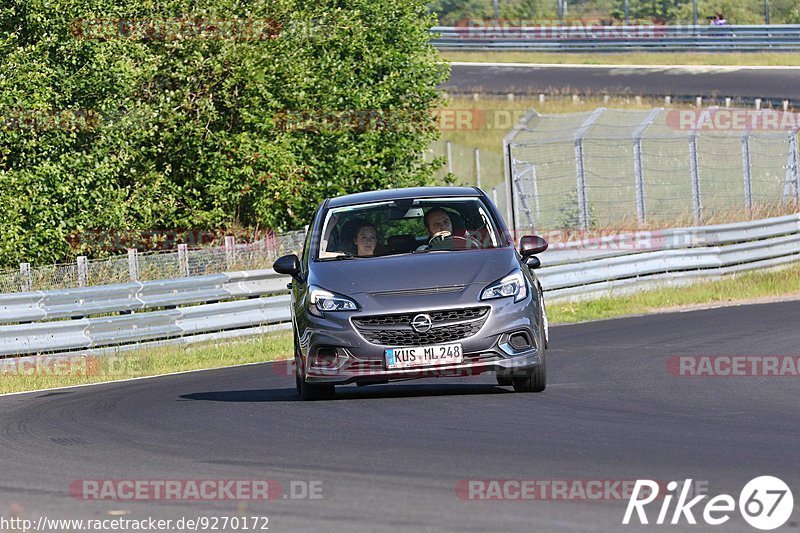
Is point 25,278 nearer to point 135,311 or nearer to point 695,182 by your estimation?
Answer: point 135,311

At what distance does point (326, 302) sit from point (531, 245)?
1709mm

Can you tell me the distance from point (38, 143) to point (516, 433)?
55.1 ft

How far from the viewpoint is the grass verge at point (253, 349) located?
16.0 meters

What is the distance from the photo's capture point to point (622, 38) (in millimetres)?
57031

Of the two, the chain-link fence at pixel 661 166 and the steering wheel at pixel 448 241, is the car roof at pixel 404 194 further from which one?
the chain-link fence at pixel 661 166

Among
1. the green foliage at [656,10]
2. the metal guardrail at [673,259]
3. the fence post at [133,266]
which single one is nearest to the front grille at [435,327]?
the fence post at [133,266]

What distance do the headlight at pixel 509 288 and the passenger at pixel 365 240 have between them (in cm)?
126

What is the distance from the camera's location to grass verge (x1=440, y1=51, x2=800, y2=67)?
2104 inches

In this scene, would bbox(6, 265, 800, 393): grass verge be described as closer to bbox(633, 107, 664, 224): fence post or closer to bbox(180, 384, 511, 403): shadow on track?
bbox(633, 107, 664, 224): fence post

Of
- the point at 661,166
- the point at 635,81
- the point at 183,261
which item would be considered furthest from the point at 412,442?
the point at 635,81

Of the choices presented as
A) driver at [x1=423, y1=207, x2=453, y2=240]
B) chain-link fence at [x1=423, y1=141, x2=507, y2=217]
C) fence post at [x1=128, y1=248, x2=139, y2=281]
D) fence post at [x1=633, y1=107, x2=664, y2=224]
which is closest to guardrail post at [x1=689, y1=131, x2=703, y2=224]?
fence post at [x1=633, y1=107, x2=664, y2=224]

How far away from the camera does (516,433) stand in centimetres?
878

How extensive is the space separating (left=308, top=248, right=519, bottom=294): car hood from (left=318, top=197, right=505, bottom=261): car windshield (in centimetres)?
25

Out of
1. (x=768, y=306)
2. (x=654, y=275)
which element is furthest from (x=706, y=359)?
(x=654, y=275)
